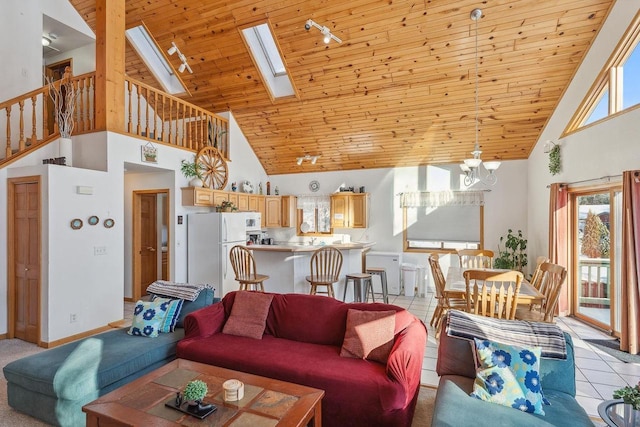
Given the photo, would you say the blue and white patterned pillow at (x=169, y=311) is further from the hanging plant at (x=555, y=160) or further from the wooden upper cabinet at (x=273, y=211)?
the hanging plant at (x=555, y=160)

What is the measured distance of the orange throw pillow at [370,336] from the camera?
2539 millimetres

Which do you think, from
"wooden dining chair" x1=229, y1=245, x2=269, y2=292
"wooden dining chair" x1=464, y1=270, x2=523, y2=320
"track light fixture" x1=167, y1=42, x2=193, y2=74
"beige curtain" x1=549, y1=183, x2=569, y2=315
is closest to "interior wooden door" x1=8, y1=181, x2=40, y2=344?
"wooden dining chair" x1=229, y1=245, x2=269, y2=292

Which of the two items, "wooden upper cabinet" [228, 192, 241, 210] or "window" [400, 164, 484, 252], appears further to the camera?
"window" [400, 164, 484, 252]

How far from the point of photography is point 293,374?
239cm

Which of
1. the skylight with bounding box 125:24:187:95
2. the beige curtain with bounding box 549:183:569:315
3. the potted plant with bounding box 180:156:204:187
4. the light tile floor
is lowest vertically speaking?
the light tile floor

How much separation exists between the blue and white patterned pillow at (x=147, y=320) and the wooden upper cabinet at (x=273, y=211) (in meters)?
4.59

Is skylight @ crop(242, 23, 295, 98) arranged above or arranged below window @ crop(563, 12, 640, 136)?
above

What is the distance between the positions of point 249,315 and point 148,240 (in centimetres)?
401

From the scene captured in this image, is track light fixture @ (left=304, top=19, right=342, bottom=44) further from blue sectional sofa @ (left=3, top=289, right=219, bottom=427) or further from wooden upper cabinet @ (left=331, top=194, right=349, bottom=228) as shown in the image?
blue sectional sofa @ (left=3, top=289, right=219, bottom=427)

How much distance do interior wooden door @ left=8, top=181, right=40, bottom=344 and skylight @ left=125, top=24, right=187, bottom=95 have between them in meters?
3.38

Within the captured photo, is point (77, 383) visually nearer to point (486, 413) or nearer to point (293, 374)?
point (293, 374)

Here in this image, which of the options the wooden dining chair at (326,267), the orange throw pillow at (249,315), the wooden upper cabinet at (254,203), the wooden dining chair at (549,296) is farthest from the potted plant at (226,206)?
the wooden dining chair at (549,296)

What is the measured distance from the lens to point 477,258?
17.4 feet

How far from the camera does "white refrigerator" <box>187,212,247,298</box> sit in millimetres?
5613
